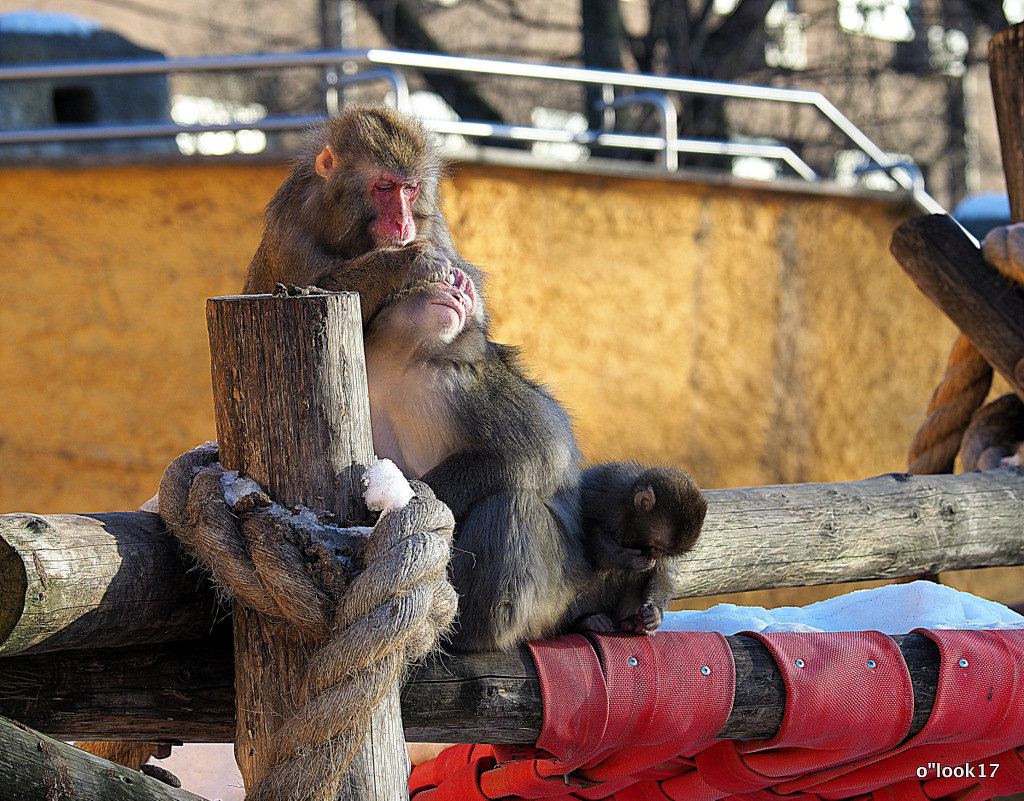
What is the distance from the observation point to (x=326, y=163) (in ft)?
6.91

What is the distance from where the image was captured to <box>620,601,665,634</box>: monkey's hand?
187 centimetres

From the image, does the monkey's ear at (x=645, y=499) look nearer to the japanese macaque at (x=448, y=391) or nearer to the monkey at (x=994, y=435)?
the japanese macaque at (x=448, y=391)

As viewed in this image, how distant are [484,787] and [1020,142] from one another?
2.49m

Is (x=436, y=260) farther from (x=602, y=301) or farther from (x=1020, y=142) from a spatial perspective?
(x=602, y=301)

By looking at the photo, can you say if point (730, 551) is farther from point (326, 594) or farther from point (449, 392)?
point (326, 594)

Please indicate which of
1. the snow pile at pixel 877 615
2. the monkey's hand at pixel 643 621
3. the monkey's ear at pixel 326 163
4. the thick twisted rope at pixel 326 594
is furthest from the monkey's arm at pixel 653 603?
the monkey's ear at pixel 326 163

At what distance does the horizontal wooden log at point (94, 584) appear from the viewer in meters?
1.28

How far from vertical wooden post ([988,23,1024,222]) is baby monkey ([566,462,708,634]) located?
6.22ft

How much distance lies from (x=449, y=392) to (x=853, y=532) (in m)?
1.10

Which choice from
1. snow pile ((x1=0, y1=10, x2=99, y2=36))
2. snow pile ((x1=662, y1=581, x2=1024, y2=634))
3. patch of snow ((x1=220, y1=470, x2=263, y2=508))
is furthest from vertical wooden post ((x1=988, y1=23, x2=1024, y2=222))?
snow pile ((x1=0, y1=10, x2=99, y2=36))

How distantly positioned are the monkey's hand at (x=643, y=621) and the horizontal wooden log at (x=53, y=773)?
85cm

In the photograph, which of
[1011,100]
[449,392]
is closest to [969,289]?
[1011,100]

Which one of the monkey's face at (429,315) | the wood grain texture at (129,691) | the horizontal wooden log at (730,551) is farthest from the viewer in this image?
the monkey's face at (429,315)

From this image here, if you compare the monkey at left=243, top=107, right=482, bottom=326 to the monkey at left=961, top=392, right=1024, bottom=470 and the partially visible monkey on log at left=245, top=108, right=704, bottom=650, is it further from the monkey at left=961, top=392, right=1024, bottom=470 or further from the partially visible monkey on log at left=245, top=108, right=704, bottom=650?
the monkey at left=961, top=392, right=1024, bottom=470
